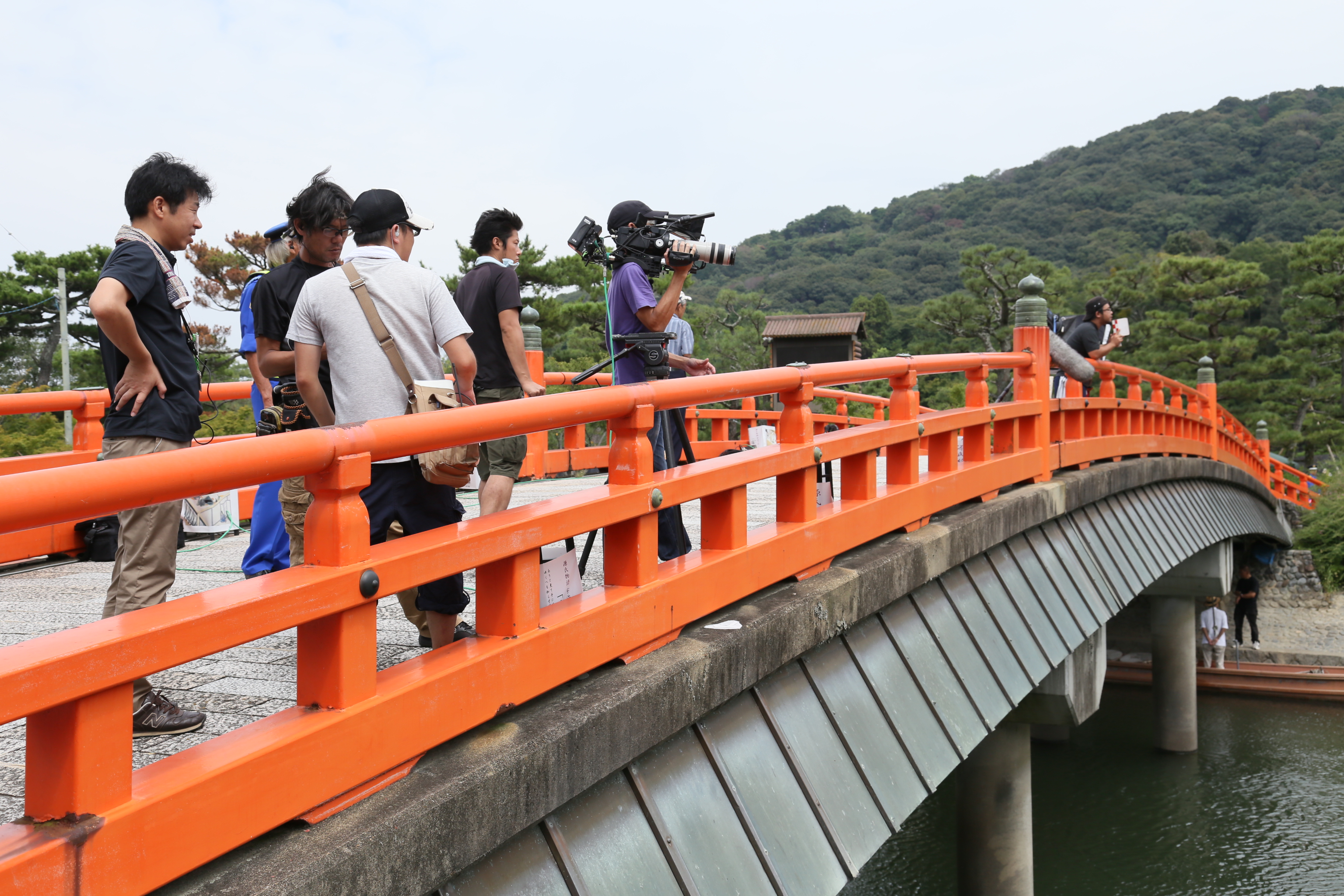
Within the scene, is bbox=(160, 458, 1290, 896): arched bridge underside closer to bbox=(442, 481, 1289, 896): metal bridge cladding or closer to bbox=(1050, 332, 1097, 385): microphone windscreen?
bbox=(442, 481, 1289, 896): metal bridge cladding

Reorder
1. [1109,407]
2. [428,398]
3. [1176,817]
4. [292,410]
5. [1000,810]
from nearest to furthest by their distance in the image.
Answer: [428,398] → [292,410] → [1000,810] → [1109,407] → [1176,817]

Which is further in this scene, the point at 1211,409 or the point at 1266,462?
the point at 1266,462

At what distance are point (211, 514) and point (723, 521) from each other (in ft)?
17.1

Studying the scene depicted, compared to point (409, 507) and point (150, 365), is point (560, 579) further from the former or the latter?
point (150, 365)

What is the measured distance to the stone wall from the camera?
21.3 metres

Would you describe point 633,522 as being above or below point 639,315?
below

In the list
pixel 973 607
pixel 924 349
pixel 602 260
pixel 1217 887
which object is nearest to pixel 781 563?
pixel 602 260

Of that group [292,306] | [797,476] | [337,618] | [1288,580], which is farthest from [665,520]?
[1288,580]

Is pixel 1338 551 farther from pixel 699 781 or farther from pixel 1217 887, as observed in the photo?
pixel 699 781

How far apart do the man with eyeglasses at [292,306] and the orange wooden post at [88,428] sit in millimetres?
3659

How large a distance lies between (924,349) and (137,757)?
137ft

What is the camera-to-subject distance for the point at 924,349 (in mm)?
41969

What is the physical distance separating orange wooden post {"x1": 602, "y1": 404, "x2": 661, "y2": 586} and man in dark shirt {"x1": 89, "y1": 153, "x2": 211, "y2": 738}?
1.30 m

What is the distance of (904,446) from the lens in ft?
16.4
